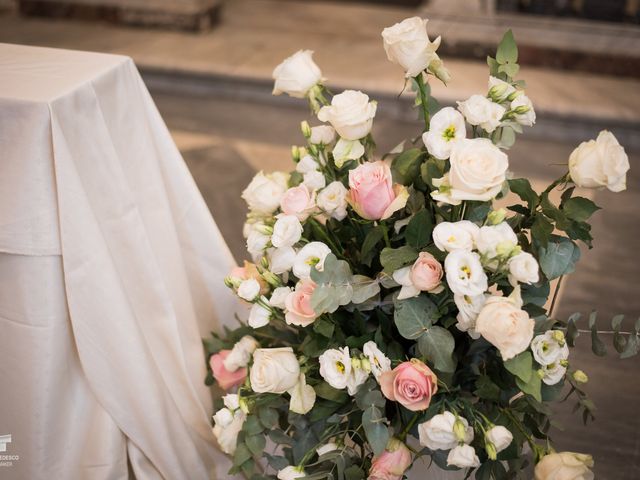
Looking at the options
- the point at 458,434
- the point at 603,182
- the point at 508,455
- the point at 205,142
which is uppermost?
the point at 603,182

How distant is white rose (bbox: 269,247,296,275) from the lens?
1344 mm

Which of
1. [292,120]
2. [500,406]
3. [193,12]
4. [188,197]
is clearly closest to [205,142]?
[292,120]

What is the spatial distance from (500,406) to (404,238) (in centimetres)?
33

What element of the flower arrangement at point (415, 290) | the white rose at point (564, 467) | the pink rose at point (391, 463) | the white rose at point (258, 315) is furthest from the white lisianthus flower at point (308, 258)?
the white rose at point (564, 467)

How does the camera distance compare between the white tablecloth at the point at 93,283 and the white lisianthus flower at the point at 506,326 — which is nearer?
the white lisianthus flower at the point at 506,326

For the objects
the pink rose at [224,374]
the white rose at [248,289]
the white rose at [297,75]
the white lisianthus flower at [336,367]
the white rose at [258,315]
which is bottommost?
the pink rose at [224,374]

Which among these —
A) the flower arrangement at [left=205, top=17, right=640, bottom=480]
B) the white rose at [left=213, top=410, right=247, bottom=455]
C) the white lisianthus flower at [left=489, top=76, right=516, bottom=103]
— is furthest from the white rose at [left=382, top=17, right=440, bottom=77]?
the white rose at [left=213, top=410, right=247, bottom=455]

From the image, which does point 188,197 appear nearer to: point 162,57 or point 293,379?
point 293,379

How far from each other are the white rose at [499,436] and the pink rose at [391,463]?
0.55 ft

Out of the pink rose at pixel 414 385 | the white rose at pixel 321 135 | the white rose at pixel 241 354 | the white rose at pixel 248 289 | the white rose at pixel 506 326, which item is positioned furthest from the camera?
the white rose at pixel 241 354

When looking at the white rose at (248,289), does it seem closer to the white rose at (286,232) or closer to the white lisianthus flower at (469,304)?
the white rose at (286,232)

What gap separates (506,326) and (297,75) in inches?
23.0

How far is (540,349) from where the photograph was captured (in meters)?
1.24

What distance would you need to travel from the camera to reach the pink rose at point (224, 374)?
1589 mm
